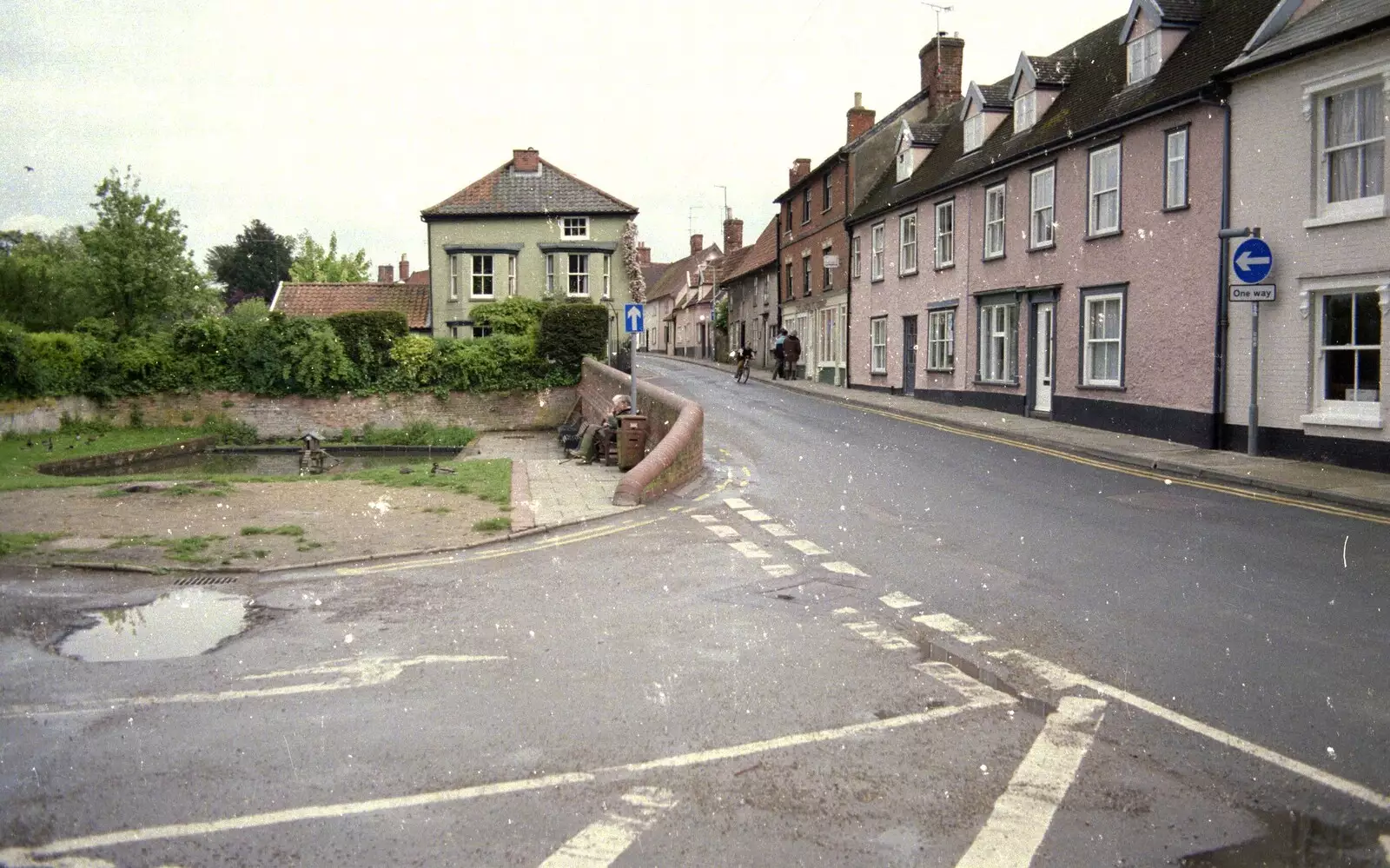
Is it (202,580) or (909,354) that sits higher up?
(909,354)

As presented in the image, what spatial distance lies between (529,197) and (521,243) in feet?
7.46

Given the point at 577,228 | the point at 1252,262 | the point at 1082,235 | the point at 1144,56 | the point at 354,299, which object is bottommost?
the point at 1252,262

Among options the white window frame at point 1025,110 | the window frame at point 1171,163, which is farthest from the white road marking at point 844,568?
the white window frame at point 1025,110

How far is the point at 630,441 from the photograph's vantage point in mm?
17219

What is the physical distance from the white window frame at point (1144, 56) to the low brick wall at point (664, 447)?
12.3 meters

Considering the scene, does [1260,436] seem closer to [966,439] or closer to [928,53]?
[966,439]

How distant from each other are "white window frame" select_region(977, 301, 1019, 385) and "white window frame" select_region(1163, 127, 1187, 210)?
639 centimetres

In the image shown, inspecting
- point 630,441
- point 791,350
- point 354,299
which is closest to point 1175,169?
point 630,441

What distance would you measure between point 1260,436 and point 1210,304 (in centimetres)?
276

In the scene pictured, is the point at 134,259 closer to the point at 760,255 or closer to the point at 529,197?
the point at 529,197

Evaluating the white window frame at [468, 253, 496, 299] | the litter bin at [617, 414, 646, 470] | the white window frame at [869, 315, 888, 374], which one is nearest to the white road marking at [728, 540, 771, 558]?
the litter bin at [617, 414, 646, 470]

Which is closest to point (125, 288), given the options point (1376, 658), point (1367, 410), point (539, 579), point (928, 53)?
point (928, 53)

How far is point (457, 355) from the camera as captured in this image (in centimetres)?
3269

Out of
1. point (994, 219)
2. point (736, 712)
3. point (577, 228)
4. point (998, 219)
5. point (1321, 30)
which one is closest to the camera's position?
point (736, 712)
